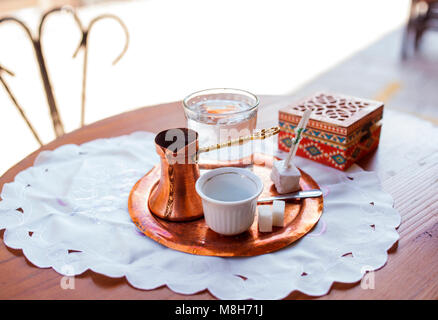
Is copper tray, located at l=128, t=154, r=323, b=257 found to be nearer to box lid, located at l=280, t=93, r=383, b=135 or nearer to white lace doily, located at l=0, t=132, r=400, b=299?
white lace doily, located at l=0, t=132, r=400, b=299

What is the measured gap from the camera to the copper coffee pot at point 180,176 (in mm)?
581

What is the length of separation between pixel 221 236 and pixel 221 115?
19cm

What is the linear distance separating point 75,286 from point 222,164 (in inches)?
13.6

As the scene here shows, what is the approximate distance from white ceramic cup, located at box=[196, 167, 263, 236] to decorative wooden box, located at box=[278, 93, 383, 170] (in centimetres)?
21

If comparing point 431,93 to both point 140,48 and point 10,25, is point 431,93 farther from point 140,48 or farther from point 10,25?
point 10,25

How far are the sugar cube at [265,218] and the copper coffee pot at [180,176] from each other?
0.09m

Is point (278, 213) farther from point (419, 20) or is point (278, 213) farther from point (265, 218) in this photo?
point (419, 20)

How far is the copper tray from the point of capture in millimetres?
538

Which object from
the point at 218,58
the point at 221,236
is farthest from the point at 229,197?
the point at 218,58

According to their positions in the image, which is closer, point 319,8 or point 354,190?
point 354,190

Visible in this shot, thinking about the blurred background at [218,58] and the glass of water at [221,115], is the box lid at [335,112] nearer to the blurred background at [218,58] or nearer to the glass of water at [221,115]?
the glass of water at [221,115]

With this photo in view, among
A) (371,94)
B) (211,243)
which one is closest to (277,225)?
(211,243)

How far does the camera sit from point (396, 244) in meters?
0.55

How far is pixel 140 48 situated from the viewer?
10.5ft
